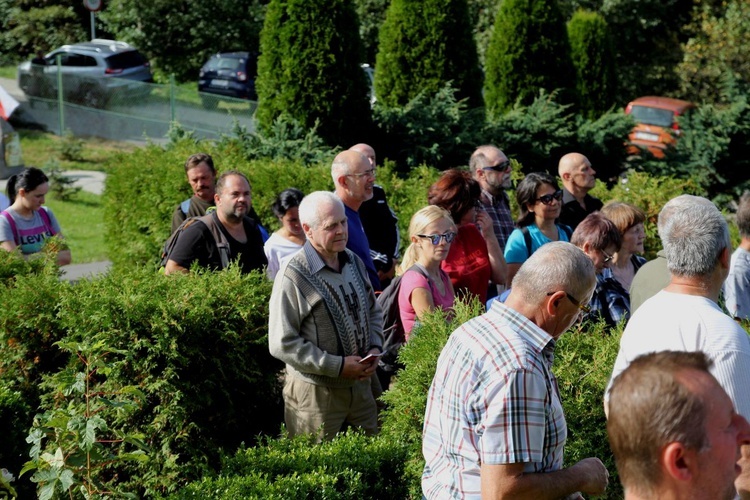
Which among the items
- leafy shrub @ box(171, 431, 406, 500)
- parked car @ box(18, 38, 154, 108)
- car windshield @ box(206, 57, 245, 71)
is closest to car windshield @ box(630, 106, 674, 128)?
car windshield @ box(206, 57, 245, 71)

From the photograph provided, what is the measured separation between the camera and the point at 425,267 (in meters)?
5.61

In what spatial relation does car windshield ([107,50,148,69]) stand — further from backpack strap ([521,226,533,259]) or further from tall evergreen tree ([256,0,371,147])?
backpack strap ([521,226,533,259])

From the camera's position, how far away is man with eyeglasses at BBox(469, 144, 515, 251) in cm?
755

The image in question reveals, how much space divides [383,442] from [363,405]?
44.7 inches

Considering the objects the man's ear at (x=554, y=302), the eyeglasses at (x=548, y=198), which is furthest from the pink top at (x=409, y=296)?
the man's ear at (x=554, y=302)

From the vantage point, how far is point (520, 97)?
45.3 ft

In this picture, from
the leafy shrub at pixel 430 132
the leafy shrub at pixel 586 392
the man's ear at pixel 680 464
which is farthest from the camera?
the leafy shrub at pixel 430 132

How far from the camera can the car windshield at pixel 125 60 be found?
28266mm

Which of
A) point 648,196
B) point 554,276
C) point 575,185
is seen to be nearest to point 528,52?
point 648,196

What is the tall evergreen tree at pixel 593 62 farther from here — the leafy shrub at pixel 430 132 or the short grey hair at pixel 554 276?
the short grey hair at pixel 554 276

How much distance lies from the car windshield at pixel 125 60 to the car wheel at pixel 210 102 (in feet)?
35.6

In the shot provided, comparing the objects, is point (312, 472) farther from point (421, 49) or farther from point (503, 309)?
point (421, 49)

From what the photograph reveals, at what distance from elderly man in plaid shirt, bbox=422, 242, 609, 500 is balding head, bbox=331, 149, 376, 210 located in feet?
11.6

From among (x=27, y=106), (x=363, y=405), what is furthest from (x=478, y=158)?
(x=27, y=106)
